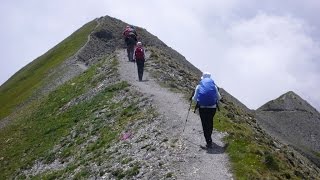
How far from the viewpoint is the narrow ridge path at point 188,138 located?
25884 mm

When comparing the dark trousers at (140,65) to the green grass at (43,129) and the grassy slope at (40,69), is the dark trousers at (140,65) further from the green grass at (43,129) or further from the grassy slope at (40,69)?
the grassy slope at (40,69)

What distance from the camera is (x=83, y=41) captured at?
109750 mm

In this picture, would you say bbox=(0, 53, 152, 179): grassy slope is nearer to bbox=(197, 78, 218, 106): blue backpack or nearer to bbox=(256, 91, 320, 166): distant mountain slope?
bbox=(197, 78, 218, 106): blue backpack

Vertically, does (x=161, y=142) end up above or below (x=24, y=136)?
below

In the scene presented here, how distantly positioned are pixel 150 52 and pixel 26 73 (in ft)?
210

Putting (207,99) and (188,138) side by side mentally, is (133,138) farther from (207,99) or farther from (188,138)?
(207,99)

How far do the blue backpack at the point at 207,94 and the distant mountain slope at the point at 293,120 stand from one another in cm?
8161

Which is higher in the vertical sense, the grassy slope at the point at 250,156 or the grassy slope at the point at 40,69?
the grassy slope at the point at 40,69

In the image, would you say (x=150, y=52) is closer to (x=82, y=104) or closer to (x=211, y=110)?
(x=82, y=104)

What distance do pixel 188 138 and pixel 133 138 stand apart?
469 centimetres

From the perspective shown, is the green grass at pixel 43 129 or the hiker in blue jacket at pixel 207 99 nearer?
the hiker in blue jacket at pixel 207 99

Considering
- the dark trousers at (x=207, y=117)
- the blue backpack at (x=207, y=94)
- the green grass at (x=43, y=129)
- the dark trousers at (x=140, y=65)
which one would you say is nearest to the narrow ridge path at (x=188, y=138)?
the dark trousers at (x=207, y=117)

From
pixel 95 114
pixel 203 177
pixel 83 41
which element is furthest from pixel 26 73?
pixel 203 177

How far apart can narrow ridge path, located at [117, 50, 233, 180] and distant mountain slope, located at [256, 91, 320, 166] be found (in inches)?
2644
